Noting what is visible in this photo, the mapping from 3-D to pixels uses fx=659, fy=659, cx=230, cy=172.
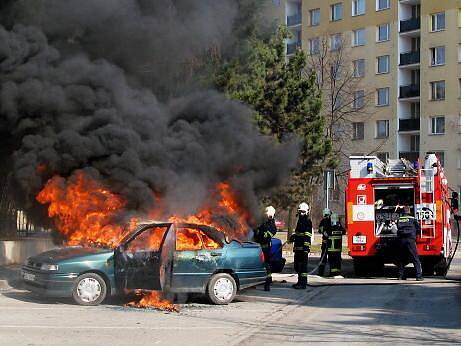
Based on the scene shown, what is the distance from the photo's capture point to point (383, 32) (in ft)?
158

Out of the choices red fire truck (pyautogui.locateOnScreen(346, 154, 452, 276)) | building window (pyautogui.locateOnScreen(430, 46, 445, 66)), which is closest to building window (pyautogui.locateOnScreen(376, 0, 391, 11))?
building window (pyautogui.locateOnScreen(430, 46, 445, 66))

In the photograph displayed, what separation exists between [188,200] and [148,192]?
810mm

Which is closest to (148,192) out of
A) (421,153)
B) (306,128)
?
(306,128)

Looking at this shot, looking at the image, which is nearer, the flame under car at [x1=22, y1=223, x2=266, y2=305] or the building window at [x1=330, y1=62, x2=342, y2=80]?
the flame under car at [x1=22, y1=223, x2=266, y2=305]

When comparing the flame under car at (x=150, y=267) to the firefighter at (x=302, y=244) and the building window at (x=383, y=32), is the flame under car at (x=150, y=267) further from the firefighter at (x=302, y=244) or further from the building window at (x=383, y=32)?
the building window at (x=383, y=32)

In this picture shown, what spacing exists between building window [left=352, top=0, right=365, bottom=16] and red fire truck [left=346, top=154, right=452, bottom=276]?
117 ft

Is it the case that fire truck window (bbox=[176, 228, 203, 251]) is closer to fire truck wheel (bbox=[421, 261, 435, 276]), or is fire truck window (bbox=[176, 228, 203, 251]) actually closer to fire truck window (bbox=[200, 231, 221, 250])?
fire truck window (bbox=[200, 231, 221, 250])

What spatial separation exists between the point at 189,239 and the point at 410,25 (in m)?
40.0

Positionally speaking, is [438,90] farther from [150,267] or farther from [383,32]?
[150,267]

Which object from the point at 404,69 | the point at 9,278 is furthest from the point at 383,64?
the point at 9,278

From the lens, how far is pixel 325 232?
1577 centimetres

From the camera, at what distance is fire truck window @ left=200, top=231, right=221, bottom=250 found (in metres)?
10.8

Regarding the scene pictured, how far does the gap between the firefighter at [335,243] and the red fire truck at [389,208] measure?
0.95ft

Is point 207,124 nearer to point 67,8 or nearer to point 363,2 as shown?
point 67,8
